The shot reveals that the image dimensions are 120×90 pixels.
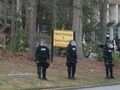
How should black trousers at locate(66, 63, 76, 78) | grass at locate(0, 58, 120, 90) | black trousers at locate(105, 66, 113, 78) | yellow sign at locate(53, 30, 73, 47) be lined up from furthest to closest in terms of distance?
yellow sign at locate(53, 30, 73, 47), black trousers at locate(105, 66, 113, 78), black trousers at locate(66, 63, 76, 78), grass at locate(0, 58, 120, 90)

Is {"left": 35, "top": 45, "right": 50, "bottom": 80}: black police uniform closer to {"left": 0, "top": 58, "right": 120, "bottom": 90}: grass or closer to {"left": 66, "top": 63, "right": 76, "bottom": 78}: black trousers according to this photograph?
{"left": 0, "top": 58, "right": 120, "bottom": 90}: grass

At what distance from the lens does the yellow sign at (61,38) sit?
2880 centimetres

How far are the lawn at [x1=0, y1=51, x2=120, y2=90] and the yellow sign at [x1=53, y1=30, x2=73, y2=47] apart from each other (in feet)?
3.66

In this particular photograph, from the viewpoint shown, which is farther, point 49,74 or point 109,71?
point 109,71

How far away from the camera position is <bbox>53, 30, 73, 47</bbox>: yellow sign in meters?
28.8

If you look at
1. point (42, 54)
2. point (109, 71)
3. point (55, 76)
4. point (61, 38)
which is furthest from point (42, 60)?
point (61, 38)

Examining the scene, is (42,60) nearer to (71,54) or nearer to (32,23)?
(71,54)

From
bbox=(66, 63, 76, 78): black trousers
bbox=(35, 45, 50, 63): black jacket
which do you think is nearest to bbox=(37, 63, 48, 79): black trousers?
bbox=(35, 45, 50, 63): black jacket

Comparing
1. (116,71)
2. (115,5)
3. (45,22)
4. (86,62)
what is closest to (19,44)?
(86,62)

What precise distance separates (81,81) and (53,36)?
543 centimetres

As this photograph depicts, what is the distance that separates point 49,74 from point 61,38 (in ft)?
15.0

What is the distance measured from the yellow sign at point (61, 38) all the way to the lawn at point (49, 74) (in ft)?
3.66

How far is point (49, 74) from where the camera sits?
24.7 metres

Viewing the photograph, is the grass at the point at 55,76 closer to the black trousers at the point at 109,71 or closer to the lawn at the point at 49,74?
the lawn at the point at 49,74
